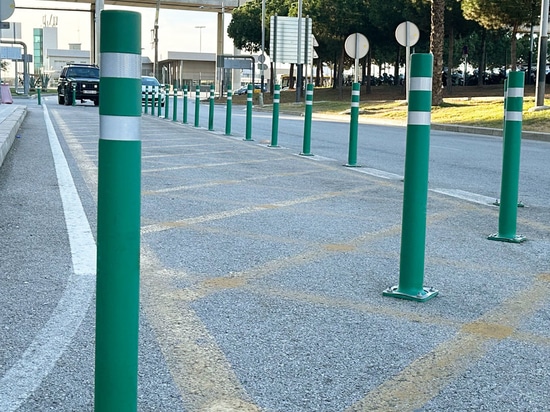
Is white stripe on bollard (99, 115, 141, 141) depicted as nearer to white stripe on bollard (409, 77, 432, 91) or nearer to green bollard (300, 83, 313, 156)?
white stripe on bollard (409, 77, 432, 91)

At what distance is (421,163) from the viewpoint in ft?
13.5

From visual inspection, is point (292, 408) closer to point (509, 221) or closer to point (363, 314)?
point (363, 314)

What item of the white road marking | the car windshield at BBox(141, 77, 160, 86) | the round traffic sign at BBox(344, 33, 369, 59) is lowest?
the white road marking

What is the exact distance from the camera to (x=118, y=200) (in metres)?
2.12

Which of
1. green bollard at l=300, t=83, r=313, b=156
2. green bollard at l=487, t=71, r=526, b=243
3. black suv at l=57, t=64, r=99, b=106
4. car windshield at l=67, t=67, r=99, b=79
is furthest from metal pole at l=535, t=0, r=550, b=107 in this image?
car windshield at l=67, t=67, r=99, b=79

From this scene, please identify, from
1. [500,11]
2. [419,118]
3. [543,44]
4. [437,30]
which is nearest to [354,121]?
[419,118]

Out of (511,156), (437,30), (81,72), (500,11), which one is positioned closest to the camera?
(511,156)

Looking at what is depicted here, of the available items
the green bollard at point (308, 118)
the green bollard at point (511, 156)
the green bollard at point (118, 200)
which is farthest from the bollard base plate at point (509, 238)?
the green bollard at point (308, 118)

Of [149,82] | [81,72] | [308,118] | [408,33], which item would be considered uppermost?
[408,33]

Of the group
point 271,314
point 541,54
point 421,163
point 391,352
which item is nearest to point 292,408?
point 391,352

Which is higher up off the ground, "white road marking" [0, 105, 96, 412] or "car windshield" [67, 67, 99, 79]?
"car windshield" [67, 67, 99, 79]

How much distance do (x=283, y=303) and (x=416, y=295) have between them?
679 millimetres

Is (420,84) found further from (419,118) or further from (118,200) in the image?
(118,200)

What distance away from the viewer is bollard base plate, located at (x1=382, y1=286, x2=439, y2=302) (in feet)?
13.3
